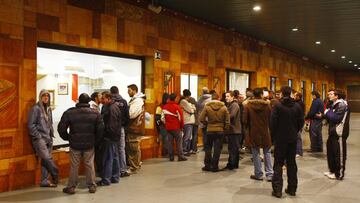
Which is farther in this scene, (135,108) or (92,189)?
(135,108)

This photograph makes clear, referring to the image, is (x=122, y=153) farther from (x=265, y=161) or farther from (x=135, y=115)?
(x=265, y=161)

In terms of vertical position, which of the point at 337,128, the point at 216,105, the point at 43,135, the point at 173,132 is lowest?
the point at 173,132

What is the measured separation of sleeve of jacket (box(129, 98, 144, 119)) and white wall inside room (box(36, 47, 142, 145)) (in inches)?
51.1

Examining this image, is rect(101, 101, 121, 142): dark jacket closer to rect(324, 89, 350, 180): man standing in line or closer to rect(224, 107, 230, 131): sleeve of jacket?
rect(224, 107, 230, 131): sleeve of jacket

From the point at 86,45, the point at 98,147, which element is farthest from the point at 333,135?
the point at 86,45

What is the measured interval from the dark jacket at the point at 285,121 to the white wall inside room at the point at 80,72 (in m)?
3.88

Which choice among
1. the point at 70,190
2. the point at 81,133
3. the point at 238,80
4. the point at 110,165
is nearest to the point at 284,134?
the point at 110,165

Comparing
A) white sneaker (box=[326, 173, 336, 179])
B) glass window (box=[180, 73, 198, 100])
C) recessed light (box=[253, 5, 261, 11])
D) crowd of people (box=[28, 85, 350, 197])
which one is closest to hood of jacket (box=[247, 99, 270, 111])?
crowd of people (box=[28, 85, 350, 197])

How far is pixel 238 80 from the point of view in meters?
13.9

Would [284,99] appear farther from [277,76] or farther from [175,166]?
[277,76]

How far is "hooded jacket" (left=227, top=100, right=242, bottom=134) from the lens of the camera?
300 inches

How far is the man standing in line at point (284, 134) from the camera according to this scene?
5777 mm

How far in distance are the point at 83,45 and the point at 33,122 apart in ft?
6.28

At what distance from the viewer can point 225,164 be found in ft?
27.5
